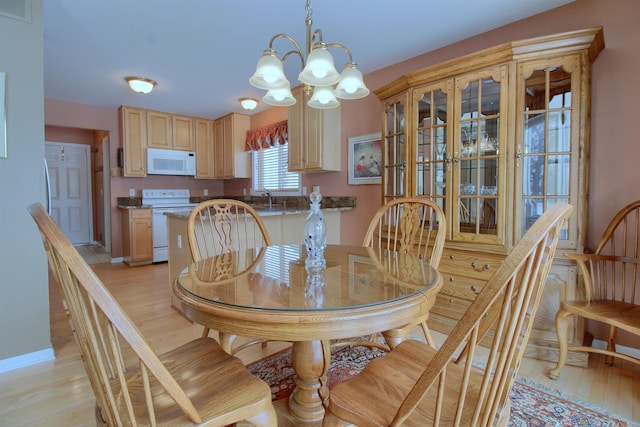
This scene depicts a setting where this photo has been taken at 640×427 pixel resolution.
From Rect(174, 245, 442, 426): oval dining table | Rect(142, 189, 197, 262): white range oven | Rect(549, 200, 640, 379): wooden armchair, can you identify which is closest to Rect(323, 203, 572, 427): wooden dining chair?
Rect(174, 245, 442, 426): oval dining table

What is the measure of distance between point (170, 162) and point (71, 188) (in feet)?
8.46

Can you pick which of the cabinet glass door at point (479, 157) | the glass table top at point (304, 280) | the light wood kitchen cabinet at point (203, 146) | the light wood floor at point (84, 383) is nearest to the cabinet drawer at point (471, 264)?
the cabinet glass door at point (479, 157)

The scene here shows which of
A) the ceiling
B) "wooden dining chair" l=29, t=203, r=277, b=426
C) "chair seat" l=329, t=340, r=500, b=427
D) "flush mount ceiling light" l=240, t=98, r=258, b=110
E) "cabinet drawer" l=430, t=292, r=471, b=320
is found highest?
the ceiling

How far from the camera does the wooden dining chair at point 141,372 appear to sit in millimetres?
653

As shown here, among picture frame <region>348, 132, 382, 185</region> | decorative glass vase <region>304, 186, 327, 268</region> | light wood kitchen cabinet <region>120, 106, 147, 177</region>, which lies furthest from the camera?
light wood kitchen cabinet <region>120, 106, 147, 177</region>

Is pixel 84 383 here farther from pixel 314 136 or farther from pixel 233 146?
pixel 233 146

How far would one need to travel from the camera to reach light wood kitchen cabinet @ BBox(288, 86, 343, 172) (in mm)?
3608

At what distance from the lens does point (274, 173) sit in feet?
16.5

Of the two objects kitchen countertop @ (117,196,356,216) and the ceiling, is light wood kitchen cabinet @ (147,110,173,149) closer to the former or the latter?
kitchen countertop @ (117,196,356,216)

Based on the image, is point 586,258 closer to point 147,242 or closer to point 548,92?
point 548,92

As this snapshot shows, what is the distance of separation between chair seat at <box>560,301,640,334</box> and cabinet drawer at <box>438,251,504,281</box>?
44cm

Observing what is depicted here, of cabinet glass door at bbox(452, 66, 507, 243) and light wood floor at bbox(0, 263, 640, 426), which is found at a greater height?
cabinet glass door at bbox(452, 66, 507, 243)

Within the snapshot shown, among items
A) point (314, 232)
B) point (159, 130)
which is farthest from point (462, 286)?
point (159, 130)

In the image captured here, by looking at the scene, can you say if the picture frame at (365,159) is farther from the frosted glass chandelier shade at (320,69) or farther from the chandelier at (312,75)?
the frosted glass chandelier shade at (320,69)
